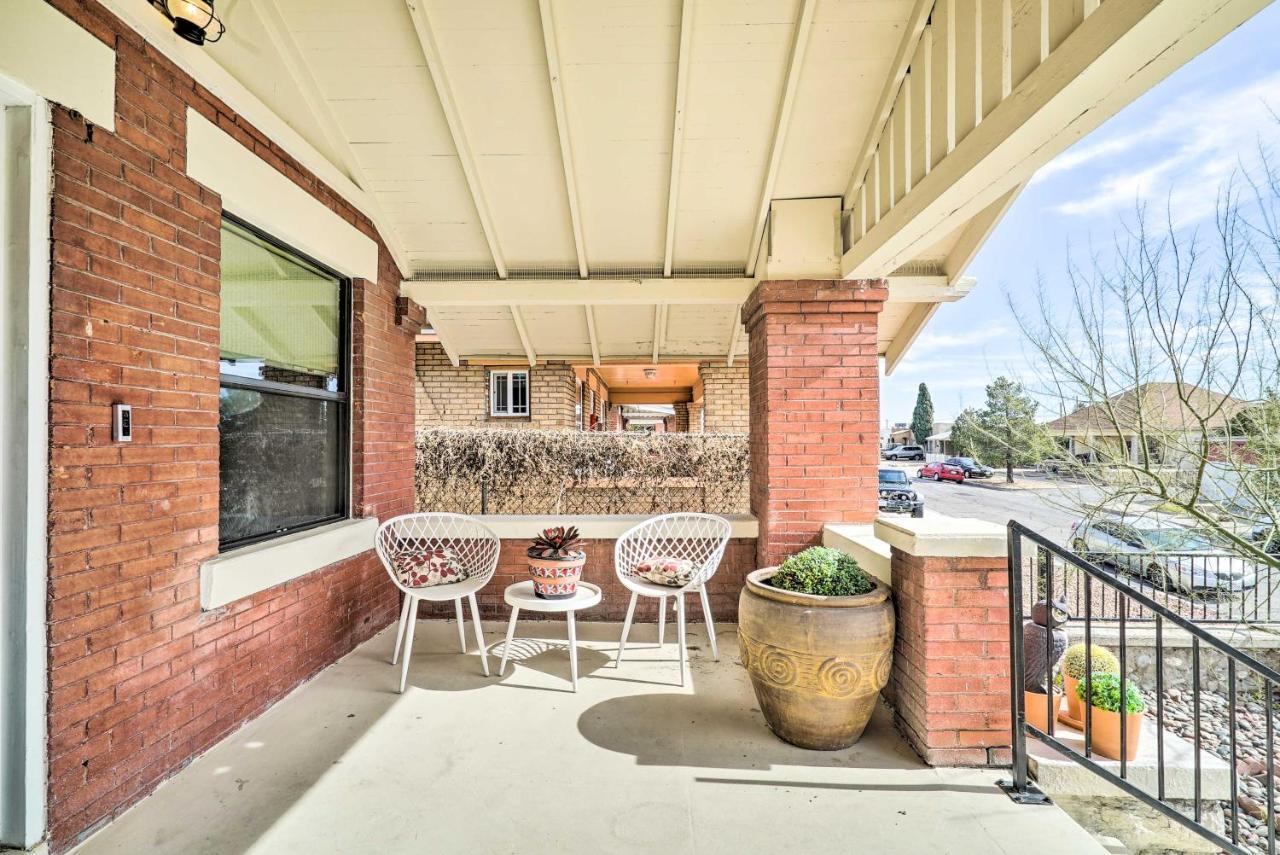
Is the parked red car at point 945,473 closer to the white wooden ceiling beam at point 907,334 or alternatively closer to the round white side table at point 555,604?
the white wooden ceiling beam at point 907,334

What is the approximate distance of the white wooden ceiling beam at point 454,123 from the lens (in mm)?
2609

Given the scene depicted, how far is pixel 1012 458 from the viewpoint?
6.10 meters

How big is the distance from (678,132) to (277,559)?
301 cm

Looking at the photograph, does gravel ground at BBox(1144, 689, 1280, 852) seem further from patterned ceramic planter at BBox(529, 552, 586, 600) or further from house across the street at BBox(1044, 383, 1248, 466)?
patterned ceramic planter at BBox(529, 552, 586, 600)

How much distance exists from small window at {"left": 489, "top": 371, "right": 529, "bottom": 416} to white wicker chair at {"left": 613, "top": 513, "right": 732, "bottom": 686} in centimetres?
405

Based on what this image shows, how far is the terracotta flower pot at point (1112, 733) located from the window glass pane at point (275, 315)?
4.38 m

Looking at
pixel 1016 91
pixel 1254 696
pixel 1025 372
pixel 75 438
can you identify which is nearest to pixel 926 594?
pixel 1016 91

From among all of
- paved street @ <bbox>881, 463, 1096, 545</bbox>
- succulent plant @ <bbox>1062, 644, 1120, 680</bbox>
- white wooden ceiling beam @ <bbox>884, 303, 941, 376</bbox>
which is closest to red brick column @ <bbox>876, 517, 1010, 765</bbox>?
succulent plant @ <bbox>1062, 644, 1120, 680</bbox>

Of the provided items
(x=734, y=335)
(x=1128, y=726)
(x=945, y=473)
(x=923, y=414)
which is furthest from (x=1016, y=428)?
(x=923, y=414)

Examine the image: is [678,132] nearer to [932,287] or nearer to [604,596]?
[932,287]

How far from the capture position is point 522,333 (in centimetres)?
491

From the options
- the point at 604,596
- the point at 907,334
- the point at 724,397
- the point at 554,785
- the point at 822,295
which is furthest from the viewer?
the point at 724,397

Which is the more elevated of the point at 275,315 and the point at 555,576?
the point at 275,315

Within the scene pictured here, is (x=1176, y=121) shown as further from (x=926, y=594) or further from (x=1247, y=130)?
(x=926, y=594)
